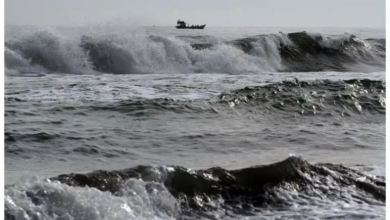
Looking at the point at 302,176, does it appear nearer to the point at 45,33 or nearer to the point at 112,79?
the point at 112,79

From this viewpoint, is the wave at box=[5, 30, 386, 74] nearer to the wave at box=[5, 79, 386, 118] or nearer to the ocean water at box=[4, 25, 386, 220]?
the ocean water at box=[4, 25, 386, 220]

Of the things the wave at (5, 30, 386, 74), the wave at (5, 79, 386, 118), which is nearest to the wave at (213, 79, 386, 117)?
the wave at (5, 79, 386, 118)

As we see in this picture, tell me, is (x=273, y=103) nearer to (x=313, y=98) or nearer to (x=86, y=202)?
(x=313, y=98)

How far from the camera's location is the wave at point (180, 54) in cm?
1030

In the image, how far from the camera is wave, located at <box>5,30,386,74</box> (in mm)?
10305

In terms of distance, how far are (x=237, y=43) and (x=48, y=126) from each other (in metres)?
8.62

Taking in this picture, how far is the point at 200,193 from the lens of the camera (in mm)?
3703

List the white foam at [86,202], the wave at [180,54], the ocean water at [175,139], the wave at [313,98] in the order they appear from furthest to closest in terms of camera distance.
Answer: the wave at [180,54] < the wave at [313,98] < the ocean water at [175,139] < the white foam at [86,202]

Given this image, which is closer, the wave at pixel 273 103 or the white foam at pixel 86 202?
the white foam at pixel 86 202

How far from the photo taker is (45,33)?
1078cm

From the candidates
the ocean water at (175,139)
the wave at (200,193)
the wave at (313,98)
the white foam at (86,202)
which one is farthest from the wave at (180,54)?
the white foam at (86,202)

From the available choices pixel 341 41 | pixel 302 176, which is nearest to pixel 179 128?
pixel 302 176

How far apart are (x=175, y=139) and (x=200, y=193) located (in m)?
1.45

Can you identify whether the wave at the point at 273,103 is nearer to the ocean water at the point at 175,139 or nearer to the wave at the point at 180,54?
the ocean water at the point at 175,139
